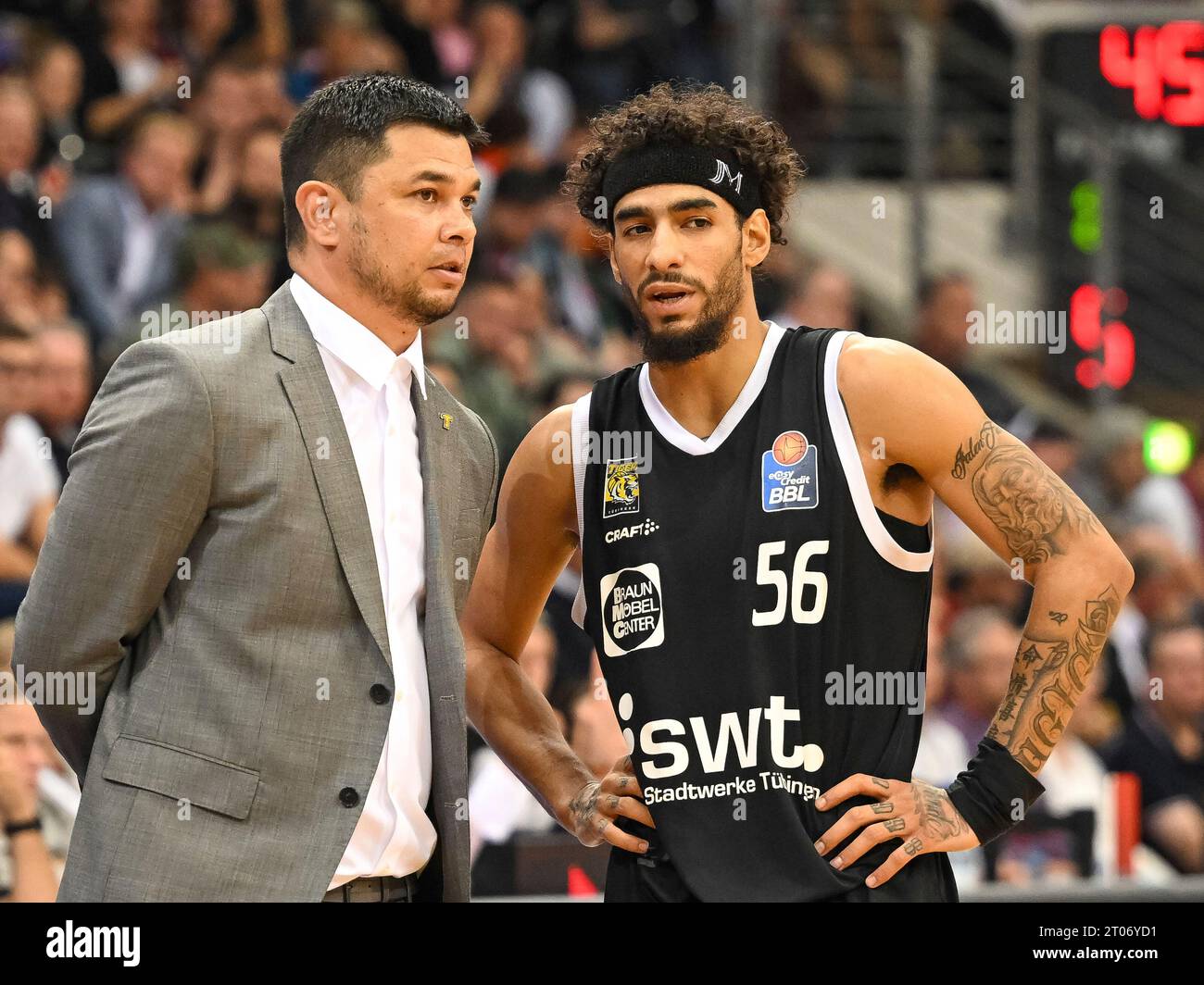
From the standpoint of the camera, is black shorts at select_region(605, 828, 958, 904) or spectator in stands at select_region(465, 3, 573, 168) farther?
spectator in stands at select_region(465, 3, 573, 168)

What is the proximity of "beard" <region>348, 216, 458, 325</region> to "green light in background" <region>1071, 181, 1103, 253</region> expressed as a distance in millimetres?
6748

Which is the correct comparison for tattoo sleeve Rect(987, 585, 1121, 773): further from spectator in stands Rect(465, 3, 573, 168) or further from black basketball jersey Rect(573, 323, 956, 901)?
spectator in stands Rect(465, 3, 573, 168)

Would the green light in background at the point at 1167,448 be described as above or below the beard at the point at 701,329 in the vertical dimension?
above

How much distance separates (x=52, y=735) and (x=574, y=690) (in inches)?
106

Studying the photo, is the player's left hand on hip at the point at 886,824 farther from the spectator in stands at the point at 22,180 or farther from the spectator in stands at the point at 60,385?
the spectator in stands at the point at 22,180

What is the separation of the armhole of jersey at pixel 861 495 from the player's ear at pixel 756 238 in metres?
0.33

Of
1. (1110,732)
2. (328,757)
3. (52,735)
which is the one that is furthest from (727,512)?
(1110,732)

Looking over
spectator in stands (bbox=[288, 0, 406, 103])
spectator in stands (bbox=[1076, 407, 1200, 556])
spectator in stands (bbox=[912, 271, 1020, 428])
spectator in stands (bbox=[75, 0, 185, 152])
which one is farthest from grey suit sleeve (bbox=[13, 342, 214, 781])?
spectator in stands (bbox=[1076, 407, 1200, 556])

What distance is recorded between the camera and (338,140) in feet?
9.34

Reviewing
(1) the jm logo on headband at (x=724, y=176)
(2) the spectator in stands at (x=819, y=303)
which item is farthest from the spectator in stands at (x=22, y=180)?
(1) the jm logo on headband at (x=724, y=176)

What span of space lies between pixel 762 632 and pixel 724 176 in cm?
83

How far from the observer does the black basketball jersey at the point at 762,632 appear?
2.68 m

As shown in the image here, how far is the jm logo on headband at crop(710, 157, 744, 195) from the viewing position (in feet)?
9.64
